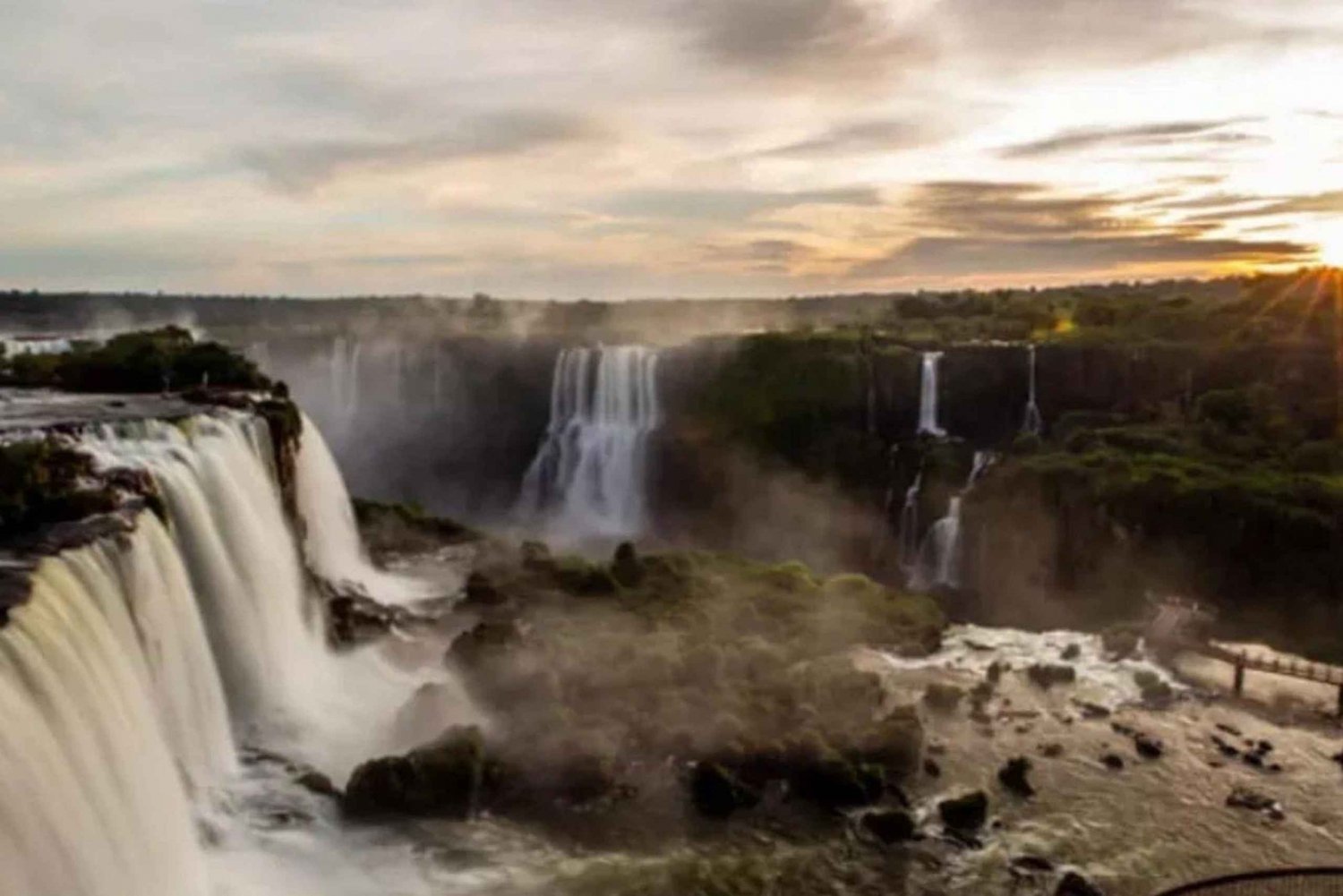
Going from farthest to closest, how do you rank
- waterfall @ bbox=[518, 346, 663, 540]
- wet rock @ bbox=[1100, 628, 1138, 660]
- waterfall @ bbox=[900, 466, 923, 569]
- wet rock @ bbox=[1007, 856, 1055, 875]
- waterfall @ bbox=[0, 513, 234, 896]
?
waterfall @ bbox=[518, 346, 663, 540], waterfall @ bbox=[900, 466, 923, 569], wet rock @ bbox=[1100, 628, 1138, 660], wet rock @ bbox=[1007, 856, 1055, 875], waterfall @ bbox=[0, 513, 234, 896]

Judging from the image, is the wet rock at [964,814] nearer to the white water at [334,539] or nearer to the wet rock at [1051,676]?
the wet rock at [1051,676]

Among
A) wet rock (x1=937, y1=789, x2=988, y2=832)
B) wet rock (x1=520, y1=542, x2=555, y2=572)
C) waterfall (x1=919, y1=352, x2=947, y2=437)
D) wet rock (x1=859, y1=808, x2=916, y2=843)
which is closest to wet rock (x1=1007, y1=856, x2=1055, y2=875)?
wet rock (x1=937, y1=789, x2=988, y2=832)

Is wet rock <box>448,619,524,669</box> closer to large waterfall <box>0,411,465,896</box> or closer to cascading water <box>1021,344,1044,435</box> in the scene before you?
large waterfall <box>0,411,465,896</box>

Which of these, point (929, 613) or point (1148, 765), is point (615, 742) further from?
point (929, 613)

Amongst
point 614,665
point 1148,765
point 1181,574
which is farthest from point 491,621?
point 1181,574

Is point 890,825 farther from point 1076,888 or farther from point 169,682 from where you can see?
point 169,682

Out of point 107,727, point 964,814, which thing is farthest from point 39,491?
point 964,814
